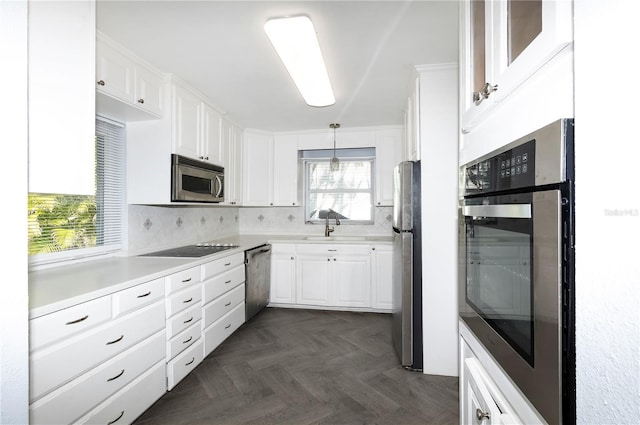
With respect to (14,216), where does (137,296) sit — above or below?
below

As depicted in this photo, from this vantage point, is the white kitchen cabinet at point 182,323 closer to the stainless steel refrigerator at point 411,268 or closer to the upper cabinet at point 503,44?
the stainless steel refrigerator at point 411,268

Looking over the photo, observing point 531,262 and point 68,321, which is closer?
point 531,262

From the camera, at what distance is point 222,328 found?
9.59 ft

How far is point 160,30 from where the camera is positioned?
1.96 meters

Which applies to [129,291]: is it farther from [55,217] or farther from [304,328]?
[304,328]

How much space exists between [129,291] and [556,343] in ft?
6.38

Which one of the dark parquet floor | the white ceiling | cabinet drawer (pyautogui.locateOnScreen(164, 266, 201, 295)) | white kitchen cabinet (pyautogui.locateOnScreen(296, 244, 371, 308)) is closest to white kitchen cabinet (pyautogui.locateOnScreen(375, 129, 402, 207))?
white kitchen cabinet (pyautogui.locateOnScreen(296, 244, 371, 308))

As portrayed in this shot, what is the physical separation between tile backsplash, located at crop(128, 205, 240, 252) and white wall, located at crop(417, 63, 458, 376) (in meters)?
2.41

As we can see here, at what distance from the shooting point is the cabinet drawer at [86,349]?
1.36 m

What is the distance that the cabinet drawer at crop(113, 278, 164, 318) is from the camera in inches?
68.2

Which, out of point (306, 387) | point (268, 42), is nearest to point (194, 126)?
point (268, 42)

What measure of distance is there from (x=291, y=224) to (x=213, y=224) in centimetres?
110

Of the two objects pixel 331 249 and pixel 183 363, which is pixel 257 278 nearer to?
pixel 331 249

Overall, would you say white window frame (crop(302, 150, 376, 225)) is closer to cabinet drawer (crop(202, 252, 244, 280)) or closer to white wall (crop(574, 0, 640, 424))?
cabinet drawer (crop(202, 252, 244, 280))
